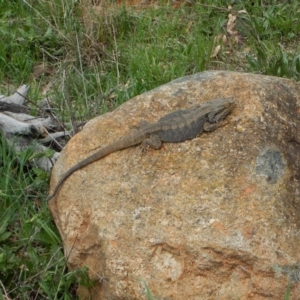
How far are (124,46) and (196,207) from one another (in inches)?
150

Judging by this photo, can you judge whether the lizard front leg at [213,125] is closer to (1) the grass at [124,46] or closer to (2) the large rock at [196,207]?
(2) the large rock at [196,207]

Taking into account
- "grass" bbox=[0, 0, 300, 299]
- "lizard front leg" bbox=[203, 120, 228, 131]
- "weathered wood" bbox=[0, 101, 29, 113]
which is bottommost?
"grass" bbox=[0, 0, 300, 299]

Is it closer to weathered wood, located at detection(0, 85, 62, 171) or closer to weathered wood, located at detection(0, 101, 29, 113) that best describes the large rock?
weathered wood, located at detection(0, 85, 62, 171)

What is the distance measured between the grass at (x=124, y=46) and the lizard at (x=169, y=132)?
4.06ft

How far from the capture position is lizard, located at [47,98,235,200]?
14.8ft

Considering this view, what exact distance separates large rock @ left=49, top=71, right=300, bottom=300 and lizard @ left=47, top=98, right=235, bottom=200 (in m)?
0.04

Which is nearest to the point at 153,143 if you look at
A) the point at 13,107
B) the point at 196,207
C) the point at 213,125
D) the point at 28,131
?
the point at 213,125

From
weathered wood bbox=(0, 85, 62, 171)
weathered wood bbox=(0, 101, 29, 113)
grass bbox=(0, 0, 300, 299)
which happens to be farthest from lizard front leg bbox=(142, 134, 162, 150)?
weathered wood bbox=(0, 101, 29, 113)

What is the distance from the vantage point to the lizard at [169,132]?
4512 millimetres

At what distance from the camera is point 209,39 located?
7.55 meters

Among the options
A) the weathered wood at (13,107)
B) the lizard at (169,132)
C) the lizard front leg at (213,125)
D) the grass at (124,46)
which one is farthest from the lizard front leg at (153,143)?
the weathered wood at (13,107)

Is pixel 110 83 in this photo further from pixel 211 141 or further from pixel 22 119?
pixel 211 141

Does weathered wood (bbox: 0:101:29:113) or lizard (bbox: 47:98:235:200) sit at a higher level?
lizard (bbox: 47:98:235:200)

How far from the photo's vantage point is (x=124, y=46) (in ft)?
25.0
